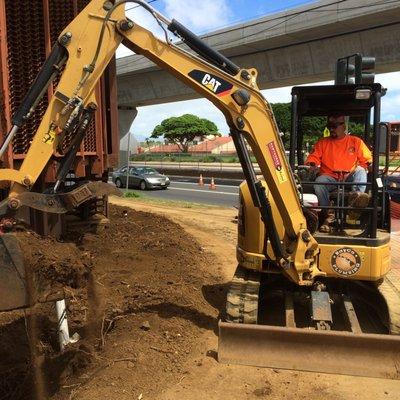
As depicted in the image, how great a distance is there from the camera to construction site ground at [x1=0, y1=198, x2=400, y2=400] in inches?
174

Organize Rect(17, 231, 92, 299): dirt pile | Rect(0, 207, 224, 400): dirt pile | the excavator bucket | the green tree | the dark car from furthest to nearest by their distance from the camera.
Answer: the green tree, the dark car, Rect(0, 207, 224, 400): dirt pile, Rect(17, 231, 92, 299): dirt pile, the excavator bucket

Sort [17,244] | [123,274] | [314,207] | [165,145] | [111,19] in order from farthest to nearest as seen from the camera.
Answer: [165,145]
[123,274]
[314,207]
[111,19]
[17,244]

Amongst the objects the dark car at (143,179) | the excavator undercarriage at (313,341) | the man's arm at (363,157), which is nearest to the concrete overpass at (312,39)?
the dark car at (143,179)

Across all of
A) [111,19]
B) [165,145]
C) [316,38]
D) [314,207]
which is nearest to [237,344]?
[314,207]

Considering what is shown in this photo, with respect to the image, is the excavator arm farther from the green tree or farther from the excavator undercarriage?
the green tree

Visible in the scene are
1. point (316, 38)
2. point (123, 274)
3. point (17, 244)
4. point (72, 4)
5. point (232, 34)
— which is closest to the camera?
point (17, 244)

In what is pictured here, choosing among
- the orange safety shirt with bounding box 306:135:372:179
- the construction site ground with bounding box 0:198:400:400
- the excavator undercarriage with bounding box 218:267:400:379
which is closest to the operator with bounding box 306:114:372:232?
the orange safety shirt with bounding box 306:135:372:179

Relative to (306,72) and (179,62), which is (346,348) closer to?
(179,62)

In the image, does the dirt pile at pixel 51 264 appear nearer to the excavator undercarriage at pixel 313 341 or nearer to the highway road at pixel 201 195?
the excavator undercarriage at pixel 313 341

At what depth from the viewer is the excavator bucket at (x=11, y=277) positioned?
12.0ft

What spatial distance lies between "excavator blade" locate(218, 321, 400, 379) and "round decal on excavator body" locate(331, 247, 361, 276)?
0.70 meters

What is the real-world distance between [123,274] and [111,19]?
4225 mm

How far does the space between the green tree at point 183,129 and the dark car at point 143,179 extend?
61076mm

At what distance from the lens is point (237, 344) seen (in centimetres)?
493
